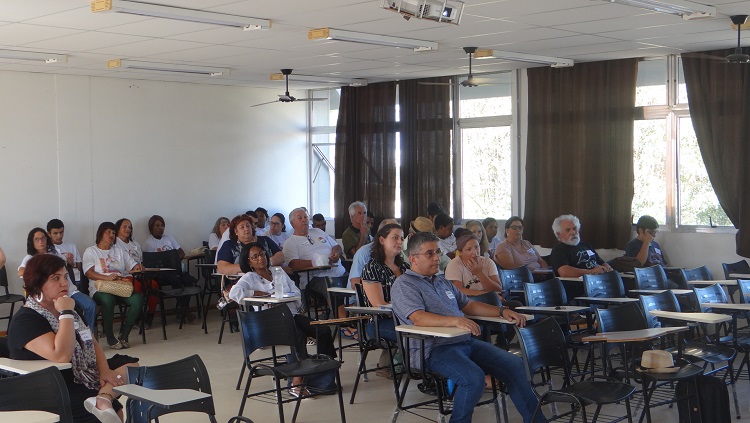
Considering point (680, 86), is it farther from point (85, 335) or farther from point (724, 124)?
point (85, 335)

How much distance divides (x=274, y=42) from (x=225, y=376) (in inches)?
123

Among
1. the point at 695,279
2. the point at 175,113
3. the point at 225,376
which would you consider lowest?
the point at 225,376

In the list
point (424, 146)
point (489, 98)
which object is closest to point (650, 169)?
point (489, 98)

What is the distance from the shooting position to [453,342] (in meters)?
5.38

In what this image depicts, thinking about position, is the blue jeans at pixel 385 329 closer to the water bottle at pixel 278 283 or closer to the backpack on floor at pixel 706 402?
the water bottle at pixel 278 283

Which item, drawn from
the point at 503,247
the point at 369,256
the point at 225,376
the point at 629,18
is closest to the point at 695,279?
the point at 503,247

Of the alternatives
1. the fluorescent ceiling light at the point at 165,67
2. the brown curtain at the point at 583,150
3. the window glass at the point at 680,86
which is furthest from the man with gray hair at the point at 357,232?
the window glass at the point at 680,86

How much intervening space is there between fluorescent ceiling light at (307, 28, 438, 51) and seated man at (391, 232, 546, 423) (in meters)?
2.68

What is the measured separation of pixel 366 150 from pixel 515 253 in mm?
3785

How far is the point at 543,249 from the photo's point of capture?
420 inches

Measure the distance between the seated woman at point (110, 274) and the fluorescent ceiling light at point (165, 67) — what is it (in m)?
1.71

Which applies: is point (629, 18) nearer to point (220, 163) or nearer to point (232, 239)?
point (232, 239)

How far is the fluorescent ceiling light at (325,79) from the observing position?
36.3 feet

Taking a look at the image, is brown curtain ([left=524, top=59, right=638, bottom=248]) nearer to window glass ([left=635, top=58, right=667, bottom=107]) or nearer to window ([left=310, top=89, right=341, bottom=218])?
window glass ([left=635, top=58, right=667, bottom=107])
